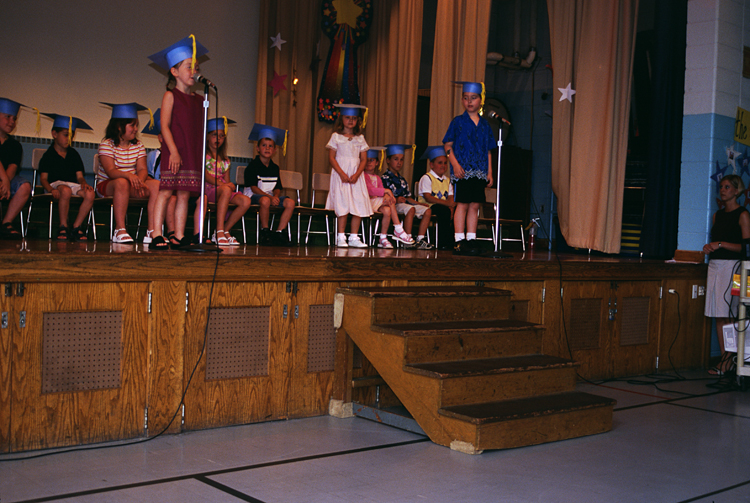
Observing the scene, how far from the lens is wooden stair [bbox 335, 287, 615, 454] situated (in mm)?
3271

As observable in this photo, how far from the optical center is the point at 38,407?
Result: 9.74 feet

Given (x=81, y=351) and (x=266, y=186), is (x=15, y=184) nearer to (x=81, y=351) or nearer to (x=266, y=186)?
(x=266, y=186)

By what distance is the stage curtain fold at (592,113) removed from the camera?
7.33 m

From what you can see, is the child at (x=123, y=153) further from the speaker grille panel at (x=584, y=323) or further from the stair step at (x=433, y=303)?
the speaker grille panel at (x=584, y=323)

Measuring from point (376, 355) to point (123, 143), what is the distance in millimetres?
3157

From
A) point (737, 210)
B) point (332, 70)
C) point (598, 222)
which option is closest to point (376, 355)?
point (737, 210)

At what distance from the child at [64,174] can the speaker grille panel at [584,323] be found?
382cm

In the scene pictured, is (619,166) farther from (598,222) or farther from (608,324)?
(608,324)

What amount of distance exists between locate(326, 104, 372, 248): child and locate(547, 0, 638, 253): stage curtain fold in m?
2.35

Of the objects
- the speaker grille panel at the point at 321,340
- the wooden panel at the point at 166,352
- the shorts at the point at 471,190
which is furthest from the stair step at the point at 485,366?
the shorts at the point at 471,190

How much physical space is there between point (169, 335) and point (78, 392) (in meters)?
0.47

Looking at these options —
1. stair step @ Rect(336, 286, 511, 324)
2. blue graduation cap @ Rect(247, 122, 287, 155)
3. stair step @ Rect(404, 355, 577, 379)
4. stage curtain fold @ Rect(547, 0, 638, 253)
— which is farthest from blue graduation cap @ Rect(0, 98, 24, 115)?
stage curtain fold @ Rect(547, 0, 638, 253)

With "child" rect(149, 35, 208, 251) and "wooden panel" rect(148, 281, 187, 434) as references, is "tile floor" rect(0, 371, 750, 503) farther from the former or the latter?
"child" rect(149, 35, 208, 251)

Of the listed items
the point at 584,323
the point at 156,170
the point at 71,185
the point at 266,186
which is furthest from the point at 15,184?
the point at 584,323
